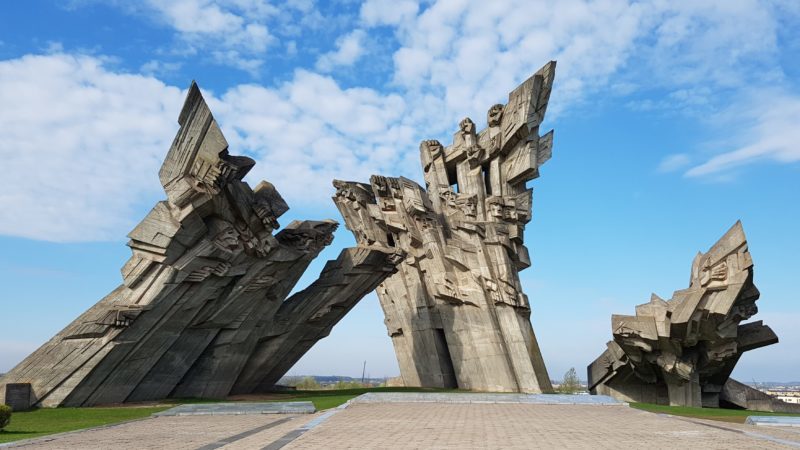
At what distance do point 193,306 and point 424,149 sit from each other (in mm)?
13185

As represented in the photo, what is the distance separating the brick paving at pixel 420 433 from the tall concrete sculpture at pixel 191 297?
3704 mm

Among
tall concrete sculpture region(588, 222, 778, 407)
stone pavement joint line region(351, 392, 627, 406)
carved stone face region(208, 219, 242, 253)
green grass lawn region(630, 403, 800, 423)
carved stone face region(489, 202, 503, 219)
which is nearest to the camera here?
green grass lawn region(630, 403, 800, 423)

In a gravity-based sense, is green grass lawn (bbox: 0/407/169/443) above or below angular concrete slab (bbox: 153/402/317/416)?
below

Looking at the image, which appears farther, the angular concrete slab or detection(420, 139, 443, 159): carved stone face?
detection(420, 139, 443, 159): carved stone face

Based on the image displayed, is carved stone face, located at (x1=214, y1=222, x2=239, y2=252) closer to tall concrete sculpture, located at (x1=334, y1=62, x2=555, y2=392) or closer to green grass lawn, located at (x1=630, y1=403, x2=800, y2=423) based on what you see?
tall concrete sculpture, located at (x1=334, y1=62, x2=555, y2=392)

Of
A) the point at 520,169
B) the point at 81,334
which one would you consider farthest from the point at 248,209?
the point at 520,169

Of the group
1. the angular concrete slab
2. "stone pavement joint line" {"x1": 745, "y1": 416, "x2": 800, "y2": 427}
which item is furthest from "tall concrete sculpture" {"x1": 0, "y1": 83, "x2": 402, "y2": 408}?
"stone pavement joint line" {"x1": 745, "y1": 416, "x2": 800, "y2": 427}

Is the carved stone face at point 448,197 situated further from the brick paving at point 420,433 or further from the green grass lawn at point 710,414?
the brick paving at point 420,433

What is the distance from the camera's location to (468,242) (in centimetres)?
2394

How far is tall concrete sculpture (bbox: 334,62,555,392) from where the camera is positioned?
22.9 meters

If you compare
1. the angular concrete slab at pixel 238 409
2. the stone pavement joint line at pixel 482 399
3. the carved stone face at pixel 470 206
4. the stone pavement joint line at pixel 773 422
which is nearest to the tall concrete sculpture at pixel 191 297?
the angular concrete slab at pixel 238 409

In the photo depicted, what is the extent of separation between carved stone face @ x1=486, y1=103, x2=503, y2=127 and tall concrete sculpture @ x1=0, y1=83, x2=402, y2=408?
27.2 ft

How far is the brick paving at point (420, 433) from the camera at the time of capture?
25.3 feet

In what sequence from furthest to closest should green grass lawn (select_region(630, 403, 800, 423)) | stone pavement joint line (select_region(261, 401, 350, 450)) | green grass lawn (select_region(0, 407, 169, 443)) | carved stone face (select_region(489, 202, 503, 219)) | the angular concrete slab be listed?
carved stone face (select_region(489, 202, 503, 219))
green grass lawn (select_region(630, 403, 800, 423))
the angular concrete slab
green grass lawn (select_region(0, 407, 169, 443))
stone pavement joint line (select_region(261, 401, 350, 450))
